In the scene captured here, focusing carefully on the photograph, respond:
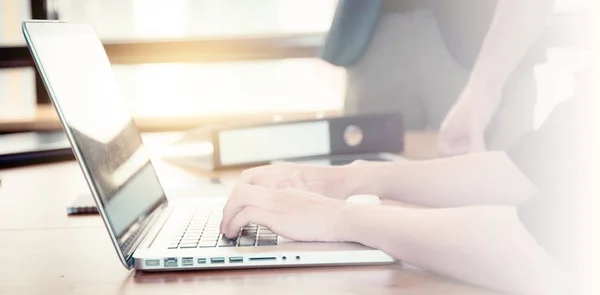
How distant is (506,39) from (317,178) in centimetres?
68

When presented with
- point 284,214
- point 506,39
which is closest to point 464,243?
point 284,214

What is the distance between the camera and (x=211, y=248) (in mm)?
743

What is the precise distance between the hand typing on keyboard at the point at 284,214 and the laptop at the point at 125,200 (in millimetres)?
15

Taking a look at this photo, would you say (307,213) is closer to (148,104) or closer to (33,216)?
(33,216)

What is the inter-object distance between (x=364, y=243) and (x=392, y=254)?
0.04 meters

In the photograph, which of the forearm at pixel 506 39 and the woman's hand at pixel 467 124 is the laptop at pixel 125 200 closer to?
the woman's hand at pixel 467 124

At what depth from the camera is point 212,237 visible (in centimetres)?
80

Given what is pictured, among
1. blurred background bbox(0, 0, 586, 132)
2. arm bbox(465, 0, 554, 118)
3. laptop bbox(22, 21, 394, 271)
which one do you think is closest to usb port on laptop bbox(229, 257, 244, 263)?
laptop bbox(22, 21, 394, 271)

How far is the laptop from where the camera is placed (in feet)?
2.34

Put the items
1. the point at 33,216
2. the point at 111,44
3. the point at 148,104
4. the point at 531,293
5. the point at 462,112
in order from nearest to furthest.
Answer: the point at 531,293 < the point at 33,216 < the point at 462,112 < the point at 111,44 < the point at 148,104

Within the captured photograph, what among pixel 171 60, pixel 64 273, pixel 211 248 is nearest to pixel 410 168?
pixel 211 248

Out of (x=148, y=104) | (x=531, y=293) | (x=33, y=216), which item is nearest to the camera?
(x=531, y=293)

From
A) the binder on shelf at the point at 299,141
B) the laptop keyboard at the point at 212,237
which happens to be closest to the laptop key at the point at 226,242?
the laptop keyboard at the point at 212,237

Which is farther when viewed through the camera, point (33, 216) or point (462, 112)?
point (462, 112)
